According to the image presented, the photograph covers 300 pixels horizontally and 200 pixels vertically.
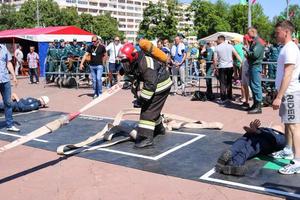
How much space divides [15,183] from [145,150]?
2.09 m

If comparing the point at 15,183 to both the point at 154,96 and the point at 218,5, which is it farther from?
the point at 218,5

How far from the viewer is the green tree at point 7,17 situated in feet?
237

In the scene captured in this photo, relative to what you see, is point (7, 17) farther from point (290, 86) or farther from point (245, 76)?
point (290, 86)

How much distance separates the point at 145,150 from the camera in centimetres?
632

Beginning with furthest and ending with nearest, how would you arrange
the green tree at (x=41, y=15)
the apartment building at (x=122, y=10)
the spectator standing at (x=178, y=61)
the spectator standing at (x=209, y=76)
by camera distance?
the apartment building at (x=122, y=10) → the green tree at (x=41, y=15) → the spectator standing at (x=178, y=61) → the spectator standing at (x=209, y=76)

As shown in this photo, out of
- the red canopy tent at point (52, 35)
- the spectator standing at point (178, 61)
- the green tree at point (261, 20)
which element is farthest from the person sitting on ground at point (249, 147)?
the green tree at point (261, 20)

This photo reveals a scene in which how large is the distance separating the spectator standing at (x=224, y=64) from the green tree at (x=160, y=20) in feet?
143

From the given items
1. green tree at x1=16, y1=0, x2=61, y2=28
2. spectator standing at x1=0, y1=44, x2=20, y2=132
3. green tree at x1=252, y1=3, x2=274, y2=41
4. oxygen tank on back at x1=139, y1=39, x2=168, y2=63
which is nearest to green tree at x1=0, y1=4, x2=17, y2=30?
green tree at x1=16, y1=0, x2=61, y2=28

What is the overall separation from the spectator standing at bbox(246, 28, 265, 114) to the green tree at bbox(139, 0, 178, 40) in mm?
45361

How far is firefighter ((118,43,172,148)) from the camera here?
20.0 ft

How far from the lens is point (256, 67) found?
9289 millimetres

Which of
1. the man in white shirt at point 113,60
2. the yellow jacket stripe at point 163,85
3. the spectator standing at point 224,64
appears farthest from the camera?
the man in white shirt at point 113,60

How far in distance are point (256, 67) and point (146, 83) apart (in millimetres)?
4120

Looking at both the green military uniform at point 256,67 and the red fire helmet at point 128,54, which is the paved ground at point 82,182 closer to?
the red fire helmet at point 128,54
